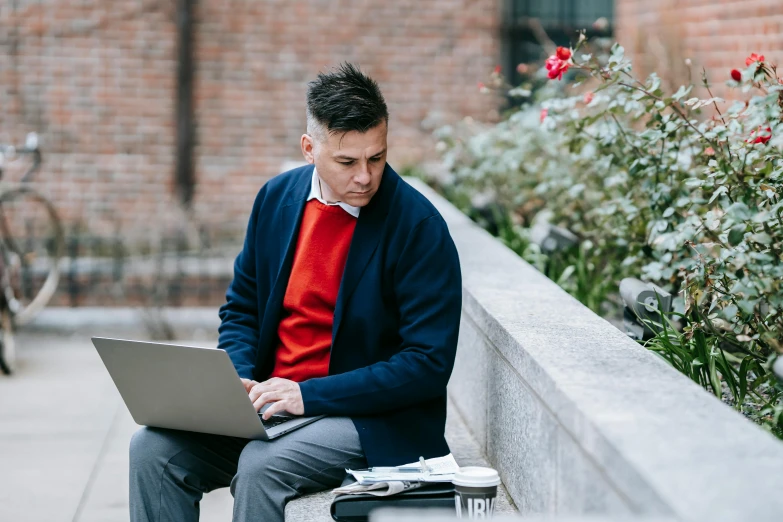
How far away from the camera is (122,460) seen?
4.80m

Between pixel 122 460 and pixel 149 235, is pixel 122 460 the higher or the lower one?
the lower one

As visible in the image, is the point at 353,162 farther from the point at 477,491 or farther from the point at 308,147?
the point at 477,491

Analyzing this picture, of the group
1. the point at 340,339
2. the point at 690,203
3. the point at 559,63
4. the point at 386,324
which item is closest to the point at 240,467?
the point at 340,339

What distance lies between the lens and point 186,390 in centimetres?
263

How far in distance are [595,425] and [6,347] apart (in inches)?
205


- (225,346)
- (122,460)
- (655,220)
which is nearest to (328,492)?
(225,346)

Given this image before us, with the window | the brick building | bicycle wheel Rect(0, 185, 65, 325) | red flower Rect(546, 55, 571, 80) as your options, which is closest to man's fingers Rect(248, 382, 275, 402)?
red flower Rect(546, 55, 571, 80)

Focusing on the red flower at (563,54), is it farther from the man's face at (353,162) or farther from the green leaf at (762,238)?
the green leaf at (762,238)

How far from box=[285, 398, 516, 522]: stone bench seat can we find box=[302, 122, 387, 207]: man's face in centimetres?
83

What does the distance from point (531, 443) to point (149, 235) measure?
6.36 metres

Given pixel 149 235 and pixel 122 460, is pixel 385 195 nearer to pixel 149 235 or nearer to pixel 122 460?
pixel 122 460

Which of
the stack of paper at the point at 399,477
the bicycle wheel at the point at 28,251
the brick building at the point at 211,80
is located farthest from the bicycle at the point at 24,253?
the stack of paper at the point at 399,477

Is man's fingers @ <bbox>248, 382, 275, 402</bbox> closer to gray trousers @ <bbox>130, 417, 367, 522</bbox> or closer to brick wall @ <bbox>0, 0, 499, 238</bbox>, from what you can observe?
gray trousers @ <bbox>130, 417, 367, 522</bbox>

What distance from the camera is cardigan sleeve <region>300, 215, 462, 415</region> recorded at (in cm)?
271
